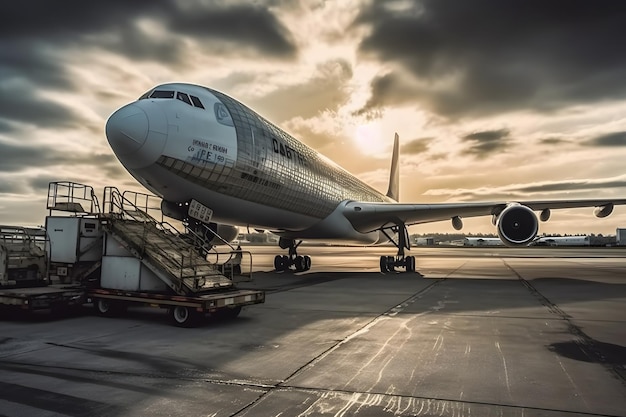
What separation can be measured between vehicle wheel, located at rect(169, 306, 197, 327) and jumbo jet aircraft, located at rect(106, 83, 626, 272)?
4214 millimetres

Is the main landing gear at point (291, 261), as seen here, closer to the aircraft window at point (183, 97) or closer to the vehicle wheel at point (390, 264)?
the vehicle wheel at point (390, 264)

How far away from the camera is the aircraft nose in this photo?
35.7 ft

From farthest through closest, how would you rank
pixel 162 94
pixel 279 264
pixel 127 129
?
1. pixel 279 264
2. pixel 162 94
3. pixel 127 129

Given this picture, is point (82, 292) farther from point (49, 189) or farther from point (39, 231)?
point (49, 189)

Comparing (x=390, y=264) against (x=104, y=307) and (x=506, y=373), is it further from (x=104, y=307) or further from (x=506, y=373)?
(x=506, y=373)

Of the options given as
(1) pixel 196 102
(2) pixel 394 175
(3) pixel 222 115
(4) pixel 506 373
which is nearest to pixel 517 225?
(3) pixel 222 115

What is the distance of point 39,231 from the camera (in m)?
11.3

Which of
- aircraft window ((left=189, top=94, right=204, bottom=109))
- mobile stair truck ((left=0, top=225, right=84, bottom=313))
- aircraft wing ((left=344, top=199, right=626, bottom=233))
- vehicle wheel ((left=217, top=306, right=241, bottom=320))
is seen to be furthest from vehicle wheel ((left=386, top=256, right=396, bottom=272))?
mobile stair truck ((left=0, top=225, right=84, bottom=313))

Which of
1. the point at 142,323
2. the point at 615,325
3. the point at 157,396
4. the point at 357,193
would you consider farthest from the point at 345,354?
the point at 357,193

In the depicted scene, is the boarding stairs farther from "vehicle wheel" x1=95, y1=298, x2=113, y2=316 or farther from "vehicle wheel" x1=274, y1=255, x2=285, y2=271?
"vehicle wheel" x1=274, y1=255, x2=285, y2=271

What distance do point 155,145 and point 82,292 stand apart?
12.8 ft

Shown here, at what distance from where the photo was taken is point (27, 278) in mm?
10953

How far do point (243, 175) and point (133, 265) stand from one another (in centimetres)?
490

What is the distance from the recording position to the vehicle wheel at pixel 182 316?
8.71 meters
